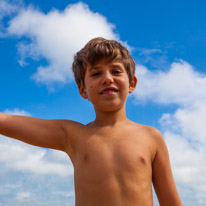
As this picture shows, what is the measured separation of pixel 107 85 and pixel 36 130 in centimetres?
98

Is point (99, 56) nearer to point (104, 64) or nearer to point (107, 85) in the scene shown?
point (104, 64)

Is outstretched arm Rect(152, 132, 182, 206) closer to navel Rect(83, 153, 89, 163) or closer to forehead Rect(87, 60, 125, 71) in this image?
navel Rect(83, 153, 89, 163)

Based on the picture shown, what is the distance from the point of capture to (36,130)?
3326mm

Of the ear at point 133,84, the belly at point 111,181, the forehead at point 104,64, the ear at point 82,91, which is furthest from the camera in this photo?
the ear at point 133,84

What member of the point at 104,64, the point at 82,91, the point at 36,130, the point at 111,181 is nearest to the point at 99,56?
the point at 104,64

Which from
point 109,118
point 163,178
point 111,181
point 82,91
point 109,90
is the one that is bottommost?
point 111,181

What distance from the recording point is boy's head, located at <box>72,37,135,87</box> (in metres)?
3.52

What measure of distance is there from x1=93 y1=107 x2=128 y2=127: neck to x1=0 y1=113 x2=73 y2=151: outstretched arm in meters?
0.41

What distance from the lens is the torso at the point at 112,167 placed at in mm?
3057

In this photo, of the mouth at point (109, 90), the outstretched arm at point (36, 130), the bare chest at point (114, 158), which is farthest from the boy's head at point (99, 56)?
the bare chest at point (114, 158)

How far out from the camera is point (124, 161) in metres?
3.17

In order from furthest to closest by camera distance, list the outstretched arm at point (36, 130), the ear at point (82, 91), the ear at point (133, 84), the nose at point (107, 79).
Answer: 1. the ear at point (133, 84)
2. the ear at point (82, 91)
3. the nose at point (107, 79)
4. the outstretched arm at point (36, 130)

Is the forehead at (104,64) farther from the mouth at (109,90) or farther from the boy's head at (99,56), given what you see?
the mouth at (109,90)

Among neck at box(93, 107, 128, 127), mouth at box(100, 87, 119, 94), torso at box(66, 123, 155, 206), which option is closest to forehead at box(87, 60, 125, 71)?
mouth at box(100, 87, 119, 94)
